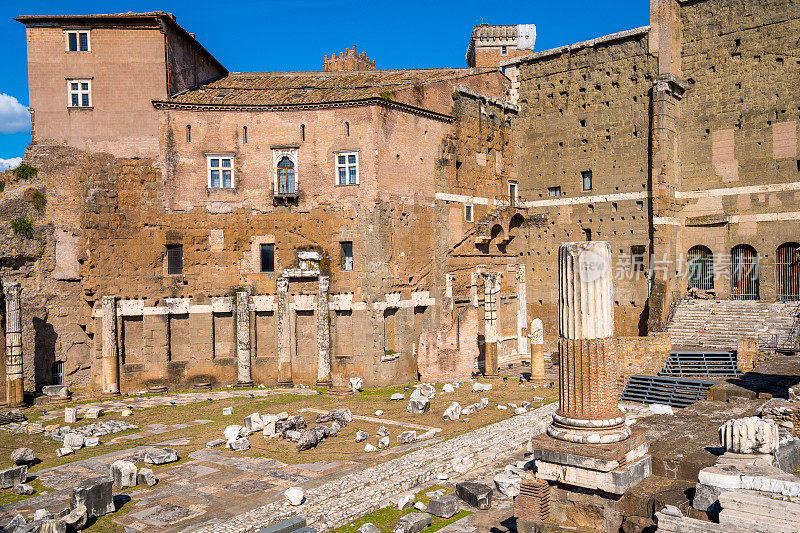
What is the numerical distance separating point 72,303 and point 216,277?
594 cm

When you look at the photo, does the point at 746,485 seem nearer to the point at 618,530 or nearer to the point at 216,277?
the point at 618,530

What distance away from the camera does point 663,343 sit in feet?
79.1

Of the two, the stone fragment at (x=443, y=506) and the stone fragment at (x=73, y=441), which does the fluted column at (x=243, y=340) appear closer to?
the stone fragment at (x=73, y=441)

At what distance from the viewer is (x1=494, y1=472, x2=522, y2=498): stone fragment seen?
1391cm

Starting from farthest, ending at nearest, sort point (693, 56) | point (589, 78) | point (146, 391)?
point (589, 78)
point (693, 56)
point (146, 391)

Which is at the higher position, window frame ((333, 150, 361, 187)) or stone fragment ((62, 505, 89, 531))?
window frame ((333, 150, 361, 187))

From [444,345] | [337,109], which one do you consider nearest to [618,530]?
[444,345]

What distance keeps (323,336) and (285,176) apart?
7120 millimetres

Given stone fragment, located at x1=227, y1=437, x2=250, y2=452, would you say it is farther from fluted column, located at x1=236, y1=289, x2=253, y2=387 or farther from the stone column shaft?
the stone column shaft

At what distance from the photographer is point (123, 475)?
14.6 metres

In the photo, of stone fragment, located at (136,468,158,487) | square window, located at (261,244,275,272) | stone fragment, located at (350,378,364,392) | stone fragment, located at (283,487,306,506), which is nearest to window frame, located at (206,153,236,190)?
square window, located at (261,244,275,272)

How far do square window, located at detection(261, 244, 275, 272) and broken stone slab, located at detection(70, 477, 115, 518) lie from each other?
15.2m

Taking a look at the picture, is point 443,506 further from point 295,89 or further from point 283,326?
point 295,89

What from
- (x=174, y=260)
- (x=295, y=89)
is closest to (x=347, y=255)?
(x=174, y=260)
